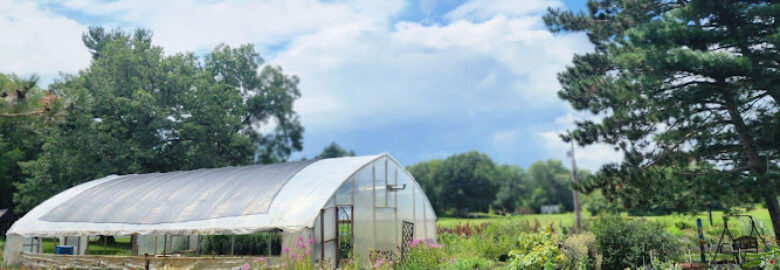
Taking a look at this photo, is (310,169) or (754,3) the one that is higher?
(754,3)

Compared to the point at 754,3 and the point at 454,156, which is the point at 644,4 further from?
the point at 454,156

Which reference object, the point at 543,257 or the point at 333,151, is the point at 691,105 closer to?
the point at 543,257

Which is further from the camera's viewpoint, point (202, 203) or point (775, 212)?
point (202, 203)

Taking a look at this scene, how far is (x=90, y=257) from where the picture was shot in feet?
43.9

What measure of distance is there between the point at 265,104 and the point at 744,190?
24.4 m

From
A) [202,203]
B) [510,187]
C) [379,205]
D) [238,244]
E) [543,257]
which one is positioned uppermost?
[510,187]

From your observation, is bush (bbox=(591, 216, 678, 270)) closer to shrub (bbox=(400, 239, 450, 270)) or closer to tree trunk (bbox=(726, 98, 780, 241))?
tree trunk (bbox=(726, 98, 780, 241))

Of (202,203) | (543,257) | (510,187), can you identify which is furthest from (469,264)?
(510,187)

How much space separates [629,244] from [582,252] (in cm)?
155

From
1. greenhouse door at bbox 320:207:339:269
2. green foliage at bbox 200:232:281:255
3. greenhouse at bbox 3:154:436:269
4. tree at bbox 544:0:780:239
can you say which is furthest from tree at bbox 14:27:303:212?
tree at bbox 544:0:780:239

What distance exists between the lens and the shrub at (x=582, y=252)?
32.7ft

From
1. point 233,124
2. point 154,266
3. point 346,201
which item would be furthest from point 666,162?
point 233,124

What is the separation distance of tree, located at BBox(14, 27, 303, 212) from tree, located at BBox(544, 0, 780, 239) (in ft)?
59.4

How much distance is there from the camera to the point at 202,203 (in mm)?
13398
